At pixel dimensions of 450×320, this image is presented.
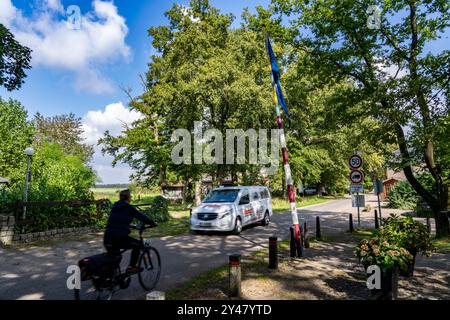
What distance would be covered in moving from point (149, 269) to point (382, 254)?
14.4 ft

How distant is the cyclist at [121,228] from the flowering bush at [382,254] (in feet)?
13.9

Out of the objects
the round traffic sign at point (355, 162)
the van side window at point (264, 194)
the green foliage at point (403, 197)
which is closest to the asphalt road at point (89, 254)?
the van side window at point (264, 194)

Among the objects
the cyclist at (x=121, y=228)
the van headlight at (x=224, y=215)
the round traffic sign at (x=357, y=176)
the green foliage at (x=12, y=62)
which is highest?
the green foliage at (x=12, y=62)

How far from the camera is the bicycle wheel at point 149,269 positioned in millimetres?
6148

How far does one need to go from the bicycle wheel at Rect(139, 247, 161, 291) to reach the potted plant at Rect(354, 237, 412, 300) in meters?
4.04

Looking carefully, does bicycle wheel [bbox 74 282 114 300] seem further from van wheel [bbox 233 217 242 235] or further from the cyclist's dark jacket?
van wheel [bbox 233 217 242 235]

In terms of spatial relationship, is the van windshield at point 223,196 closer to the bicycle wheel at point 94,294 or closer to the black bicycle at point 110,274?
the black bicycle at point 110,274

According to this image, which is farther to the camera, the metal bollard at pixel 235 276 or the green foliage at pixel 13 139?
the green foliage at pixel 13 139

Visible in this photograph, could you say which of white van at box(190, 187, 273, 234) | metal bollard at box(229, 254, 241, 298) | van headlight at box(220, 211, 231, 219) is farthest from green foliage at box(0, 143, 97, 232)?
metal bollard at box(229, 254, 241, 298)

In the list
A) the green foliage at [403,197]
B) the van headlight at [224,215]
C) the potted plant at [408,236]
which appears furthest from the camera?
the green foliage at [403,197]

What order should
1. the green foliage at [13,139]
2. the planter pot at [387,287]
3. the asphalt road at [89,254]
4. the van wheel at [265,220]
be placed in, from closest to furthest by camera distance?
the planter pot at [387,287]
the asphalt road at [89,254]
the van wheel at [265,220]
the green foliage at [13,139]

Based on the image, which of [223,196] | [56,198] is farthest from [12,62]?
[223,196]
